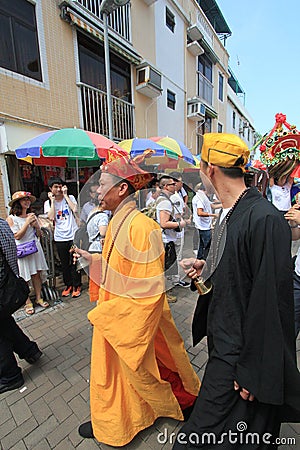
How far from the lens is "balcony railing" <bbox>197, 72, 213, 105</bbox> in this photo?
1431 cm

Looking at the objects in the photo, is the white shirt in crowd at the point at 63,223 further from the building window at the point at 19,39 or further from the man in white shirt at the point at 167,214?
the building window at the point at 19,39

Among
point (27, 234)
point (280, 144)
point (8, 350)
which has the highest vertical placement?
point (280, 144)

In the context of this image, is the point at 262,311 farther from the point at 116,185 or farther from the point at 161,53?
the point at 161,53

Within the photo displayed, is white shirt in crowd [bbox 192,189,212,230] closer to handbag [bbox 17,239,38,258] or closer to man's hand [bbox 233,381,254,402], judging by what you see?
man's hand [bbox 233,381,254,402]

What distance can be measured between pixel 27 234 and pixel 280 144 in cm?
336

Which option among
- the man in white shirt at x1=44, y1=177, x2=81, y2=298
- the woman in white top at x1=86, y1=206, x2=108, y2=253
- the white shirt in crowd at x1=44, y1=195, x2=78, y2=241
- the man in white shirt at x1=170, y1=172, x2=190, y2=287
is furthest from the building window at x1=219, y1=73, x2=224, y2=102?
the woman in white top at x1=86, y1=206, x2=108, y2=253

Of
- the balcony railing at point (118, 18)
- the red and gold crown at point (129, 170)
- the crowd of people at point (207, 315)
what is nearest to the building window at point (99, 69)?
the balcony railing at point (118, 18)

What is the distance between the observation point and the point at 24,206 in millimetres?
3439

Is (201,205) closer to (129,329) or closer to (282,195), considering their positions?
(129,329)

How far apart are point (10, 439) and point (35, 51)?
23.8 feet

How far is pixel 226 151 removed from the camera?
1223mm

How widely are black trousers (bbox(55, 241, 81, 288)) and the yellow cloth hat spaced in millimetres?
3376

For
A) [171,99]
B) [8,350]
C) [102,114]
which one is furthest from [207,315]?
[171,99]

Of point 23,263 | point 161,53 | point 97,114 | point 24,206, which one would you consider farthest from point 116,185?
point 161,53
